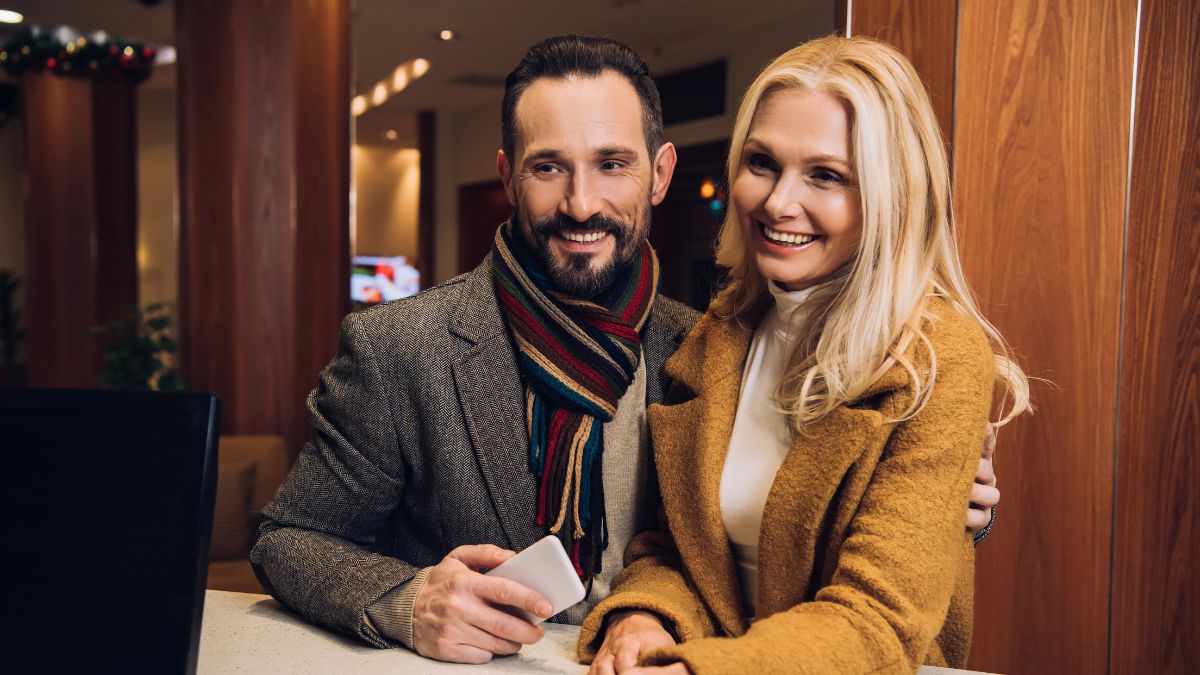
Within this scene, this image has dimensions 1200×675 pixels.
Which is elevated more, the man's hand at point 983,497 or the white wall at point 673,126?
the white wall at point 673,126

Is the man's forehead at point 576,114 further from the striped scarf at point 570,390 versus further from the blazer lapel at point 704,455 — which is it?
the blazer lapel at point 704,455

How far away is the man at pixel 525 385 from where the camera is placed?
1.46m

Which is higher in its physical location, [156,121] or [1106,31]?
[156,121]

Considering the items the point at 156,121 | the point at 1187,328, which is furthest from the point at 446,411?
the point at 156,121

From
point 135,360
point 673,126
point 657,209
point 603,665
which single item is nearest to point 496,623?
point 603,665

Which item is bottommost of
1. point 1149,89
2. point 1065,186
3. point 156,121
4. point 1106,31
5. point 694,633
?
point 694,633

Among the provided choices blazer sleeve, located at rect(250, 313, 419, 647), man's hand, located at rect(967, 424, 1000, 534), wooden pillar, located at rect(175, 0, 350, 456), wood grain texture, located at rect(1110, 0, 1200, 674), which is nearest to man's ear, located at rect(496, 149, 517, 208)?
blazer sleeve, located at rect(250, 313, 419, 647)

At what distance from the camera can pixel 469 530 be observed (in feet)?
4.85

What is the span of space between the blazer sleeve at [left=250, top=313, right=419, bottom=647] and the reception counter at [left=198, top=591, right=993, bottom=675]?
10 centimetres

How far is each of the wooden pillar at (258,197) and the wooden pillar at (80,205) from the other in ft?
11.9

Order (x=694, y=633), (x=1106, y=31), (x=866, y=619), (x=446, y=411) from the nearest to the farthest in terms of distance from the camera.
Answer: (x=866, y=619), (x=694, y=633), (x=446, y=411), (x=1106, y=31)

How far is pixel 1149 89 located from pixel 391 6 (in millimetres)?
5656

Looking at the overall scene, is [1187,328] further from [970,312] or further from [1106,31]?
[970,312]

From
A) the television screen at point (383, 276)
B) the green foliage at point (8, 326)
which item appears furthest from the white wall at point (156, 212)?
the television screen at point (383, 276)
